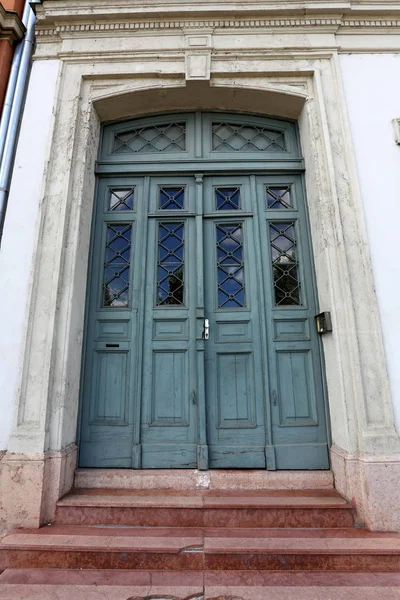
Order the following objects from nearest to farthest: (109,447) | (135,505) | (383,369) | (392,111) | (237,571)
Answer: (237,571) < (135,505) < (383,369) < (109,447) < (392,111)

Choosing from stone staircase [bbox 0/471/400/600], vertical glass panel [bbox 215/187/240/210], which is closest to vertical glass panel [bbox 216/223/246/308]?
vertical glass panel [bbox 215/187/240/210]

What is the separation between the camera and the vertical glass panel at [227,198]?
12.5ft

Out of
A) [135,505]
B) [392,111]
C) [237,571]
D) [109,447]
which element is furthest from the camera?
[392,111]

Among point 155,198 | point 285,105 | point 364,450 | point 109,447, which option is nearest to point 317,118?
point 285,105

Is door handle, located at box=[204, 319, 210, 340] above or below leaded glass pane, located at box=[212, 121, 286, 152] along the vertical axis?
below

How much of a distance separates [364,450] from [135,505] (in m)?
1.88

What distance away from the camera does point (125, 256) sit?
369 centimetres

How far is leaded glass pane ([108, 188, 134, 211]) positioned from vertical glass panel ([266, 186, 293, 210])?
1522 mm

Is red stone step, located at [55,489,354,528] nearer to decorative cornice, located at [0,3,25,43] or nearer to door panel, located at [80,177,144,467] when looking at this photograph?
door panel, located at [80,177,144,467]

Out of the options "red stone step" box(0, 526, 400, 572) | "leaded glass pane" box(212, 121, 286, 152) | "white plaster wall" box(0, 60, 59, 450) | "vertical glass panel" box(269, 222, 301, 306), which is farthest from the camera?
"leaded glass pane" box(212, 121, 286, 152)

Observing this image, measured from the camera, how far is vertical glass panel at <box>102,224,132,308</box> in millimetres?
3600

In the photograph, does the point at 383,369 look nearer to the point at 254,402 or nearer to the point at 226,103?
the point at 254,402

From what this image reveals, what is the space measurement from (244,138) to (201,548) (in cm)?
396

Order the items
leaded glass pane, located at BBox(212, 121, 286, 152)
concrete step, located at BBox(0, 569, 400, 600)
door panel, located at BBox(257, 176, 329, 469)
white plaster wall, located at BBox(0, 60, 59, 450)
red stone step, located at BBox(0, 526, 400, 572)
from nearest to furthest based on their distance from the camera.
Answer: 1. concrete step, located at BBox(0, 569, 400, 600)
2. red stone step, located at BBox(0, 526, 400, 572)
3. white plaster wall, located at BBox(0, 60, 59, 450)
4. door panel, located at BBox(257, 176, 329, 469)
5. leaded glass pane, located at BBox(212, 121, 286, 152)
